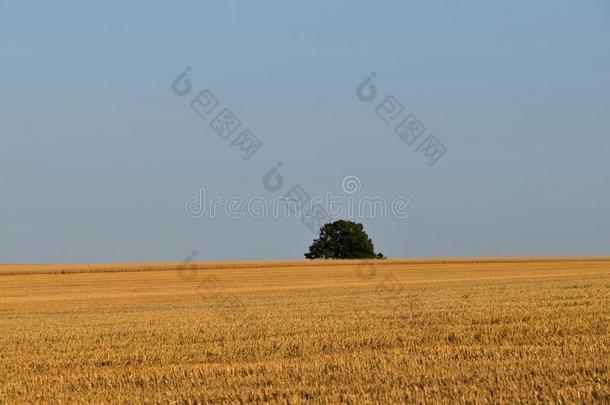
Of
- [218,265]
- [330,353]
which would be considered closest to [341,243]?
[218,265]

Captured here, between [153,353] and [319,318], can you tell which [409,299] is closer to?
[319,318]

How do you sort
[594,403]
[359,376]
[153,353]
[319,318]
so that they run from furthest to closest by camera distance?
[319,318]
[153,353]
[359,376]
[594,403]

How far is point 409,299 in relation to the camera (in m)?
26.2

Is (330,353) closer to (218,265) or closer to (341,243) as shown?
(218,265)

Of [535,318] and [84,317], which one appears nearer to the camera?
[535,318]

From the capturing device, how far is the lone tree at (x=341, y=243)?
102m

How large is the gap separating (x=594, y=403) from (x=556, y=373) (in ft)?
5.96

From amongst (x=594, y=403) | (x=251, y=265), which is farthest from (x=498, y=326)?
(x=251, y=265)

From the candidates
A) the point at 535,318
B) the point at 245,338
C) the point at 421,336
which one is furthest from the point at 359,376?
the point at 535,318

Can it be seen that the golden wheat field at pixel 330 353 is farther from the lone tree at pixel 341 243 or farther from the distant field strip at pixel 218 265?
the lone tree at pixel 341 243

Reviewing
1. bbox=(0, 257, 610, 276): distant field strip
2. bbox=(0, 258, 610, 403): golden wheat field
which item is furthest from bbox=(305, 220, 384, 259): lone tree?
bbox=(0, 258, 610, 403): golden wheat field

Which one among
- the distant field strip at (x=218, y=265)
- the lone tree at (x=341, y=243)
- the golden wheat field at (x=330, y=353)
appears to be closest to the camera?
the golden wheat field at (x=330, y=353)

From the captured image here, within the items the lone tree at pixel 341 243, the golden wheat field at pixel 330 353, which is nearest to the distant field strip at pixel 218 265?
the lone tree at pixel 341 243

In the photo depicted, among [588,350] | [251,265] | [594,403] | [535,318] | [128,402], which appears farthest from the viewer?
[251,265]
